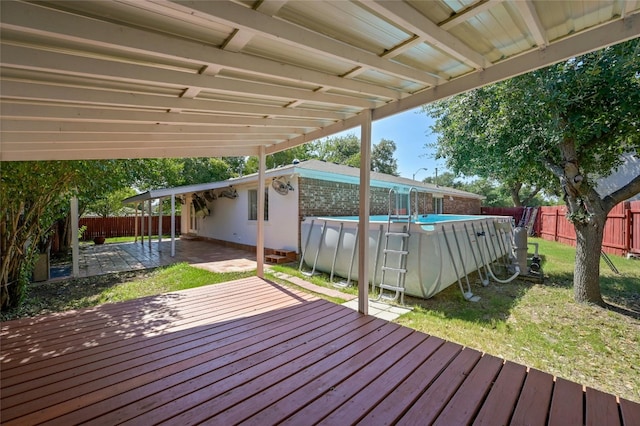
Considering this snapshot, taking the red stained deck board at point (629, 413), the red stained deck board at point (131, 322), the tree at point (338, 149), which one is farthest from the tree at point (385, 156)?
the red stained deck board at point (629, 413)

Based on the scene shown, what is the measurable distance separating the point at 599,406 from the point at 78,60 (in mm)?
4023

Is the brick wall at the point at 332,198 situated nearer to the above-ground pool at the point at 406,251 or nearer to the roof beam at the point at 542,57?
the above-ground pool at the point at 406,251

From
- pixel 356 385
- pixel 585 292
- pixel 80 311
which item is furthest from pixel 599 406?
pixel 80 311

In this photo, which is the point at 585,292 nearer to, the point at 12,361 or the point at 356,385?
the point at 356,385

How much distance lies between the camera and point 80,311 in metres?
3.63

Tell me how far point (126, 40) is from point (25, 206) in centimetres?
516

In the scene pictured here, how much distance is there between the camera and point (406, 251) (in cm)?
510

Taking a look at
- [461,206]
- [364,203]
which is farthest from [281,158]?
[364,203]

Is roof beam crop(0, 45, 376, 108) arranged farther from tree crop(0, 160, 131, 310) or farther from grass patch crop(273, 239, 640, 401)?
tree crop(0, 160, 131, 310)

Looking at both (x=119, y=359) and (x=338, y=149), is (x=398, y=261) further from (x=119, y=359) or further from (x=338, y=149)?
(x=338, y=149)

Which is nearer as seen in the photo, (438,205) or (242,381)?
(242,381)

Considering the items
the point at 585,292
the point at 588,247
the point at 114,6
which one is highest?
the point at 114,6

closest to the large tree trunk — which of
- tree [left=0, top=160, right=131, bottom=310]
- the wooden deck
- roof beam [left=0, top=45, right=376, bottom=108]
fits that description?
the wooden deck

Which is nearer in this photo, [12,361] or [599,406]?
[599,406]
